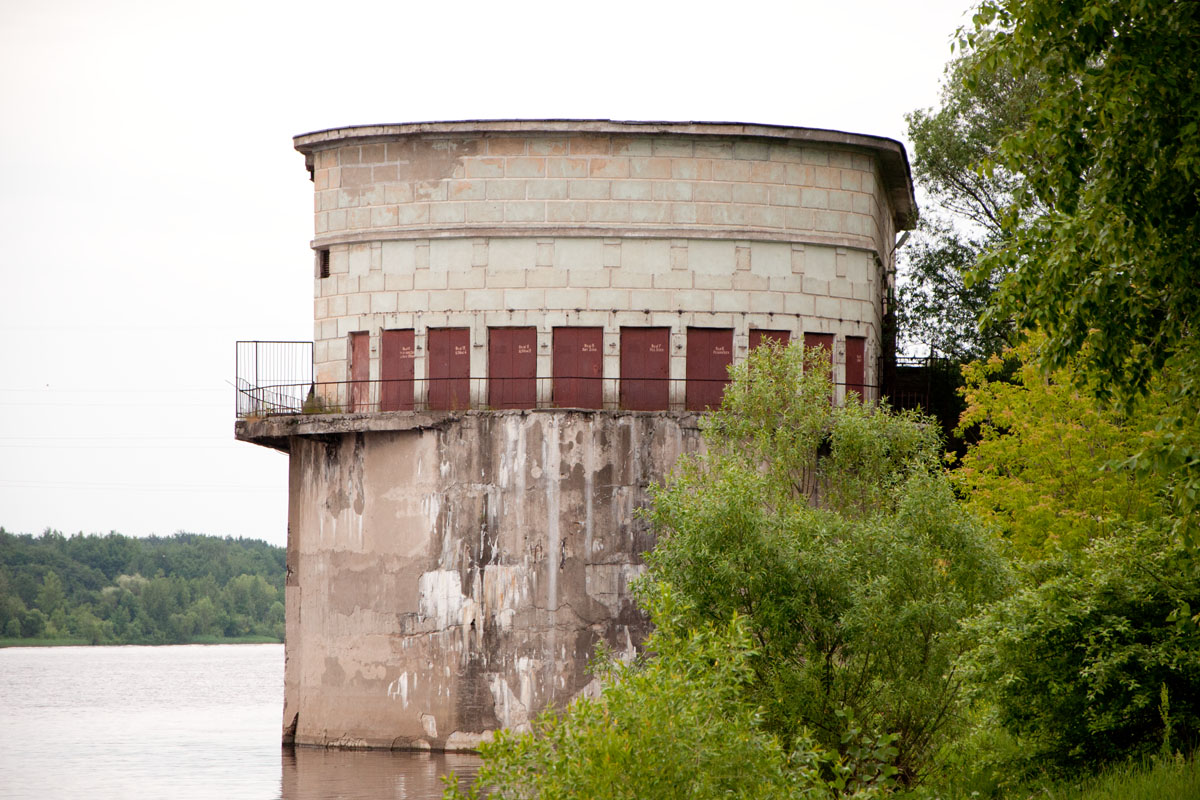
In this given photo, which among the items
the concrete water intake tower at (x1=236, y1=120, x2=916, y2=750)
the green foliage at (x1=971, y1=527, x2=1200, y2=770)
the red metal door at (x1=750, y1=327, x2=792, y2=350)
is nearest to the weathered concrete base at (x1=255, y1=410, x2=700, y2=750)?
the concrete water intake tower at (x1=236, y1=120, x2=916, y2=750)

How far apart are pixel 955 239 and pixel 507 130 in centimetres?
1470

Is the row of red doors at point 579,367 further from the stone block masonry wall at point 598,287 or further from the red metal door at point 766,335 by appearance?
A: the stone block masonry wall at point 598,287

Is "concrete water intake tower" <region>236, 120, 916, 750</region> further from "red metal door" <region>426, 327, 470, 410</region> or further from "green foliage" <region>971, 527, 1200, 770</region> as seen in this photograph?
"green foliage" <region>971, 527, 1200, 770</region>

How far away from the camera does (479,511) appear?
1384 inches

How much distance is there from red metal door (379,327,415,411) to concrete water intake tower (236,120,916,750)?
0.17 ft

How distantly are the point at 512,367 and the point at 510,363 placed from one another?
3.9 inches

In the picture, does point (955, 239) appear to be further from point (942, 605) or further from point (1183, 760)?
point (1183, 760)

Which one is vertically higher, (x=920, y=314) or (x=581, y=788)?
(x=920, y=314)

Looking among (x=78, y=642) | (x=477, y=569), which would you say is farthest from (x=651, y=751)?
(x=78, y=642)

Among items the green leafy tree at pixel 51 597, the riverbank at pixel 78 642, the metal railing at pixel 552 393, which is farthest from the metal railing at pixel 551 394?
the green leafy tree at pixel 51 597

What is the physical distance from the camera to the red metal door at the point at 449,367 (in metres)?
36.7

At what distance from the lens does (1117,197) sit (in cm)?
1758

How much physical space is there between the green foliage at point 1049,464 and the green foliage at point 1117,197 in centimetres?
1442

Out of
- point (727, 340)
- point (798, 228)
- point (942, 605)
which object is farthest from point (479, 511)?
point (942, 605)
